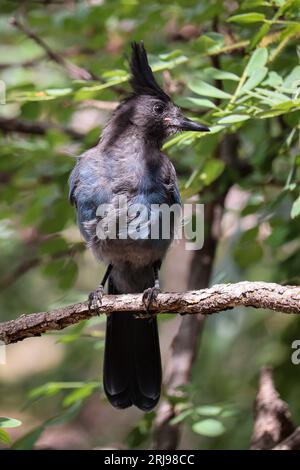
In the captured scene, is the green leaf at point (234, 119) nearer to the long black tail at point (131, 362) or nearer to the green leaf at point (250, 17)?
the green leaf at point (250, 17)

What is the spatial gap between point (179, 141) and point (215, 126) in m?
0.19

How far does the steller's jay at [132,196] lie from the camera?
4.06m

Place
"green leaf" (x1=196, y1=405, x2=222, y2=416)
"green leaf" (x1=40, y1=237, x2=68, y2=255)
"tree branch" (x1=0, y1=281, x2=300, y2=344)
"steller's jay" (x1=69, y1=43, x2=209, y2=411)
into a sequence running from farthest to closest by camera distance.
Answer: "green leaf" (x1=40, y1=237, x2=68, y2=255)
"steller's jay" (x1=69, y1=43, x2=209, y2=411)
"green leaf" (x1=196, y1=405, x2=222, y2=416)
"tree branch" (x1=0, y1=281, x2=300, y2=344)

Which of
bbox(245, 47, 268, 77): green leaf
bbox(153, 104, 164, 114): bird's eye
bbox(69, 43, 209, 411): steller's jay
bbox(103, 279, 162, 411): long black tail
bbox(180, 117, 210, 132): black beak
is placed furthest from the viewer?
bbox(153, 104, 164, 114): bird's eye

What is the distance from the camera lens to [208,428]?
12.6 ft

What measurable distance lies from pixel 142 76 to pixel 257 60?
114cm

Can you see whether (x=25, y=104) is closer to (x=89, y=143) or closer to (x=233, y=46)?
(x=89, y=143)

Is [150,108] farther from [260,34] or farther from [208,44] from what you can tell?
[260,34]

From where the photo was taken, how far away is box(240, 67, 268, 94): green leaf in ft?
10.9

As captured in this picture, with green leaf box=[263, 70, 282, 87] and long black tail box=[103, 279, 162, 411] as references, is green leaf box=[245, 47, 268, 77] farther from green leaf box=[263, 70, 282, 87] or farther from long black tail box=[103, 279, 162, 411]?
long black tail box=[103, 279, 162, 411]

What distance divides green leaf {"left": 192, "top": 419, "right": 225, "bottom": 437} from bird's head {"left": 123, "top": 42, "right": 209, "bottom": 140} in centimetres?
152

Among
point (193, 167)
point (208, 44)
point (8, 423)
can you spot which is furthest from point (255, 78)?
point (8, 423)

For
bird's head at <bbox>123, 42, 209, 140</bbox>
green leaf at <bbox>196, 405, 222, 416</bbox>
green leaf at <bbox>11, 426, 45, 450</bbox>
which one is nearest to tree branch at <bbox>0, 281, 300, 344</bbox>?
green leaf at <bbox>11, 426, 45, 450</bbox>

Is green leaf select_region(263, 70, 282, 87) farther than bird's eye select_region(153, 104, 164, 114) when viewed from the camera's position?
No
